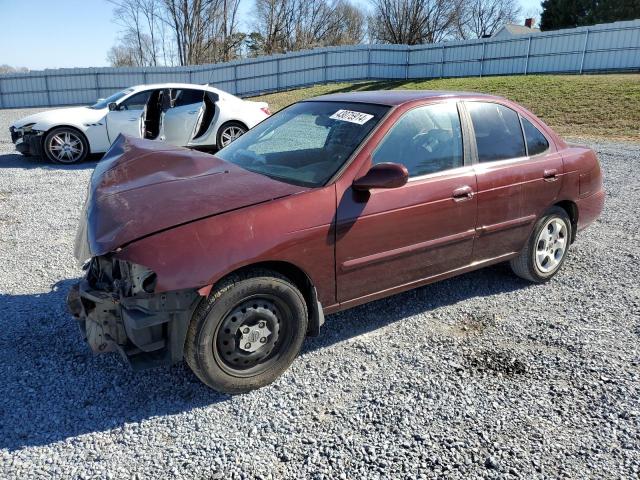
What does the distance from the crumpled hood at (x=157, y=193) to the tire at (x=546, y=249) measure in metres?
2.26

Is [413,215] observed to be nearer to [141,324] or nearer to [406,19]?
[141,324]

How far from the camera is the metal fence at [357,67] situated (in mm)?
21109

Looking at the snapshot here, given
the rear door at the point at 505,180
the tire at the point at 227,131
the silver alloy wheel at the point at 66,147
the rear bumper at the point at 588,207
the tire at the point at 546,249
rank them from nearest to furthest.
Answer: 1. the rear door at the point at 505,180
2. the tire at the point at 546,249
3. the rear bumper at the point at 588,207
4. the silver alloy wheel at the point at 66,147
5. the tire at the point at 227,131

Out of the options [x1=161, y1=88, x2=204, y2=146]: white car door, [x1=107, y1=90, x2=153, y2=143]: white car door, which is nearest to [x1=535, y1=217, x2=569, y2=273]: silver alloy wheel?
[x1=161, y1=88, x2=204, y2=146]: white car door

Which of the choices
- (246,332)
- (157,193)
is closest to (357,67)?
(157,193)

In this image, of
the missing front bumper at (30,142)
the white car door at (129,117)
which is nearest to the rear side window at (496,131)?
the white car door at (129,117)

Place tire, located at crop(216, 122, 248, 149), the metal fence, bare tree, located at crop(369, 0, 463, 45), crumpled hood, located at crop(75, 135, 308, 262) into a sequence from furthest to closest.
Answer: bare tree, located at crop(369, 0, 463, 45) < the metal fence < tire, located at crop(216, 122, 248, 149) < crumpled hood, located at crop(75, 135, 308, 262)

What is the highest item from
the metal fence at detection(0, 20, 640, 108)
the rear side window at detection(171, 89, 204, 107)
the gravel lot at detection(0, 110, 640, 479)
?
the metal fence at detection(0, 20, 640, 108)

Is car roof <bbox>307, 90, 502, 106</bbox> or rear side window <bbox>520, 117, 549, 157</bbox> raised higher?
car roof <bbox>307, 90, 502, 106</bbox>

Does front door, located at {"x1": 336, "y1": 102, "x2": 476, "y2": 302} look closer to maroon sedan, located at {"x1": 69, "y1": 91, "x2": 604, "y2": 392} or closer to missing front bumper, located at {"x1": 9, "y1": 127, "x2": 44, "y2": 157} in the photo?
maroon sedan, located at {"x1": 69, "y1": 91, "x2": 604, "y2": 392}

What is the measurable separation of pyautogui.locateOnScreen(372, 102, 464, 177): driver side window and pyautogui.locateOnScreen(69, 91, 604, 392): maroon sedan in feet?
0.04

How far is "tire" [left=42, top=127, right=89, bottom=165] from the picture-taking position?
9078 mm

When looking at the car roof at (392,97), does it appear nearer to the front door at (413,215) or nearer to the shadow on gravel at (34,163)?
the front door at (413,215)

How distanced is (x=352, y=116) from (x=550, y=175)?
1.81 metres
